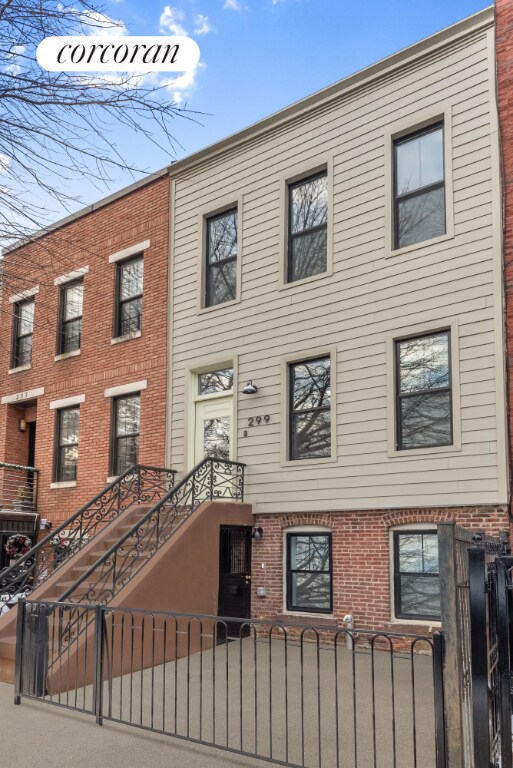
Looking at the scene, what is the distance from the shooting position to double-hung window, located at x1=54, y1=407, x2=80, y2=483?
16594 mm

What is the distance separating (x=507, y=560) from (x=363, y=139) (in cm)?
941

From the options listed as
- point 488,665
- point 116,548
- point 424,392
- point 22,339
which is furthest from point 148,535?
point 22,339

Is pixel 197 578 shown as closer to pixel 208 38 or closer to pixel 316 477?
pixel 316 477

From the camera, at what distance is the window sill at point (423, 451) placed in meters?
10.3

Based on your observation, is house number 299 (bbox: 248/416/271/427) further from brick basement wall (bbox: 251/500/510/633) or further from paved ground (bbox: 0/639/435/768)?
paved ground (bbox: 0/639/435/768)

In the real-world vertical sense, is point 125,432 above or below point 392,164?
below

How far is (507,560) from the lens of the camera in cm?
444

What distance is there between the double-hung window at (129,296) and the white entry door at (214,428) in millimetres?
2713

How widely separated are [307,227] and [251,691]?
26.3 feet

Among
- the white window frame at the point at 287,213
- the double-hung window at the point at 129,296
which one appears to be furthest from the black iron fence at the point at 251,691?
the double-hung window at the point at 129,296

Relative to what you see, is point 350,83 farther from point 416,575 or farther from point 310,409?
point 416,575

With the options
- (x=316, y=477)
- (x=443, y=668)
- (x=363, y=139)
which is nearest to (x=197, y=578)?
(x=316, y=477)

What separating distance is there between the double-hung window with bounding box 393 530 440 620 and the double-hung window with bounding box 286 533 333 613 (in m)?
1.23

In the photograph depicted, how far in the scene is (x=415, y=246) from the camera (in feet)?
37.0
